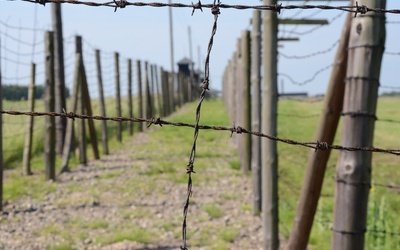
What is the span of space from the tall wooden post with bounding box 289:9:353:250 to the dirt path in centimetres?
147

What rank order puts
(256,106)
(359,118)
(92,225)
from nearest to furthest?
(359,118), (92,225), (256,106)

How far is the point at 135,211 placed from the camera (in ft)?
21.1

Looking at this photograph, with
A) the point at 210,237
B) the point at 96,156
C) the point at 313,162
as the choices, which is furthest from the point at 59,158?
the point at 313,162

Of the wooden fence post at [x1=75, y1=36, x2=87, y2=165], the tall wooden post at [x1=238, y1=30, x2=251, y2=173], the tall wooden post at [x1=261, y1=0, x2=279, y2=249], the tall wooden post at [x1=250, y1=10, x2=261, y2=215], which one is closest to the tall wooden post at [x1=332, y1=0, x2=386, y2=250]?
the tall wooden post at [x1=261, y1=0, x2=279, y2=249]

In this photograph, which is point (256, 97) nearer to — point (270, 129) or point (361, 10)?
point (270, 129)

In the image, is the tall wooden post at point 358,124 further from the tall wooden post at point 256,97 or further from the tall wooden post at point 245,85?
the tall wooden post at point 245,85

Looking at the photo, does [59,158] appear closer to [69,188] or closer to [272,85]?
[69,188]

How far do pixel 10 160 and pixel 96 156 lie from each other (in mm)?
1497

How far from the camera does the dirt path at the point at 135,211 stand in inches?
210

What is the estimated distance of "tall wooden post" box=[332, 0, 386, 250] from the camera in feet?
9.99

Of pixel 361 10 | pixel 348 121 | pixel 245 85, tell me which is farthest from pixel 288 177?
pixel 361 10

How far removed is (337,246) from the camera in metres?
3.20

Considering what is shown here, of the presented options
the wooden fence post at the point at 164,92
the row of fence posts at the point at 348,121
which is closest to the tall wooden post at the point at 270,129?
the row of fence posts at the point at 348,121

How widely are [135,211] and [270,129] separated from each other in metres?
2.46
